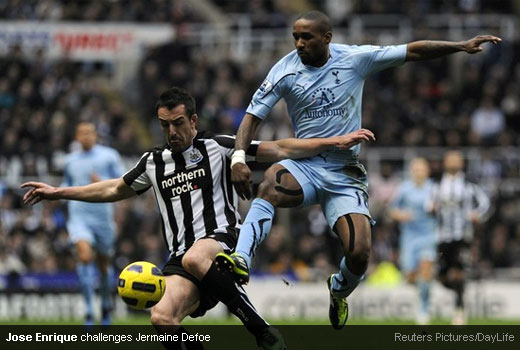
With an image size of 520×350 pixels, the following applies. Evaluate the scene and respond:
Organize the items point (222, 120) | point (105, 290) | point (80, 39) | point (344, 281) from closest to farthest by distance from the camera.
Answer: point (344, 281) → point (105, 290) → point (222, 120) → point (80, 39)

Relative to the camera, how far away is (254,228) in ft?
30.7

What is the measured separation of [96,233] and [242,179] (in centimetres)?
685

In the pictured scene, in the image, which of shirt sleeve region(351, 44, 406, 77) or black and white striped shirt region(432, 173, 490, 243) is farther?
black and white striped shirt region(432, 173, 490, 243)

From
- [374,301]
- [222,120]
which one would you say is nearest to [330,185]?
[374,301]

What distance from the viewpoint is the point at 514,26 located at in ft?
89.1

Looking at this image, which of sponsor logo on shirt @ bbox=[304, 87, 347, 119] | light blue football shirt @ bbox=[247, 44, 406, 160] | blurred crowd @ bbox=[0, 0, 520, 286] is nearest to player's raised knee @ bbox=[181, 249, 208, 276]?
light blue football shirt @ bbox=[247, 44, 406, 160]

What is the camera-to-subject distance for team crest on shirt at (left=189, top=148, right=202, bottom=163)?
9484 millimetres

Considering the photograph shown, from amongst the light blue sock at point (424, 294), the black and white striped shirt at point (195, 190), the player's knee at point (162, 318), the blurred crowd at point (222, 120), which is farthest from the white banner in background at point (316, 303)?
the player's knee at point (162, 318)

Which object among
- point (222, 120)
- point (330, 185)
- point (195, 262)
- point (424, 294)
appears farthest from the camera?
point (222, 120)

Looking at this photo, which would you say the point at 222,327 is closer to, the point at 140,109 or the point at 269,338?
the point at 269,338

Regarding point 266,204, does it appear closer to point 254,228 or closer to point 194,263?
point 254,228

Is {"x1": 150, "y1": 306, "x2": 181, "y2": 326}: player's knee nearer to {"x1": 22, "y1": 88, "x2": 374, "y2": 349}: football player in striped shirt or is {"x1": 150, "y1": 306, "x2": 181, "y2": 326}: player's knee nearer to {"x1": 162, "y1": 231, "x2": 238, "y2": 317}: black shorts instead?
{"x1": 22, "y1": 88, "x2": 374, "y2": 349}: football player in striped shirt

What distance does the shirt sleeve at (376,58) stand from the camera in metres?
9.83

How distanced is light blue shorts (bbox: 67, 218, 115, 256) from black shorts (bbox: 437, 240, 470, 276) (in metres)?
4.58
